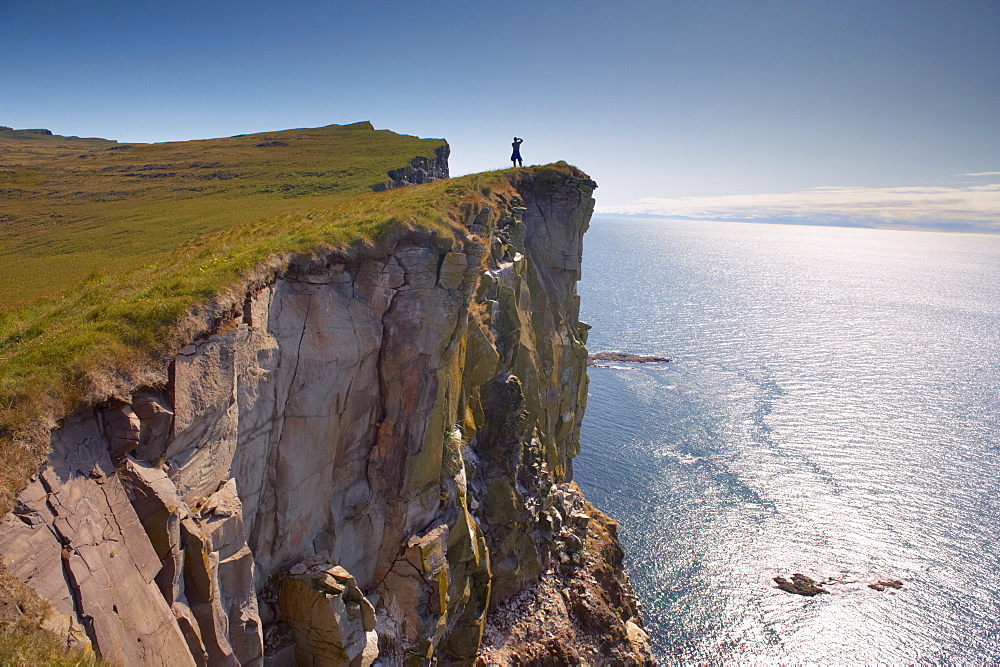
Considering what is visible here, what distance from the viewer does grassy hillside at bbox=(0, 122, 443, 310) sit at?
1238 inches

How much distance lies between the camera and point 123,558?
446 inches

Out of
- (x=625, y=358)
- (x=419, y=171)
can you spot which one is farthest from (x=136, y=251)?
(x=625, y=358)

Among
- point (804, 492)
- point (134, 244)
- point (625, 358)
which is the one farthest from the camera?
point (625, 358)

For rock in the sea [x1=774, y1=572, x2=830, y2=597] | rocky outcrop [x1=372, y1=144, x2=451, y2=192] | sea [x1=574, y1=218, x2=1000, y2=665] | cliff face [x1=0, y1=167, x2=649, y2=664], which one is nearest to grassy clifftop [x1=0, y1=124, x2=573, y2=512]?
cliff face [x1=0, y1=167, x2=649, y2=664]

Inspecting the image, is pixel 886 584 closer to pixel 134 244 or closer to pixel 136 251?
pixel 136 251

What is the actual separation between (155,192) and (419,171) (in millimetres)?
30672

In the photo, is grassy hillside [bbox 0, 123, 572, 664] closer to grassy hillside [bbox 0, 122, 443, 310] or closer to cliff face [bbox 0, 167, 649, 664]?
grassy hillside [bbox 0, 122, 443, 310]

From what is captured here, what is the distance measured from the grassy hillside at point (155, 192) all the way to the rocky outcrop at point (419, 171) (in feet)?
3.95

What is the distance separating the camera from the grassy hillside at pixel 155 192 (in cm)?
3144

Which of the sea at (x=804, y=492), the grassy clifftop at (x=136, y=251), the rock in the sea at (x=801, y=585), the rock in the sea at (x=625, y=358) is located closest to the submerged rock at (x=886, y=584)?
the sea at (x=804, y=492)

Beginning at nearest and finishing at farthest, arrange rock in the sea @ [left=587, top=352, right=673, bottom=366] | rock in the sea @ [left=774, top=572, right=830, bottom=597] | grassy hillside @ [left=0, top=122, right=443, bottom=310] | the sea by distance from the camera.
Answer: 1. grassy hillside @ [left=0, top=122, right=443, bottom=310]
2. the sea
3. rock in the sea @ [left=774, top=572, right=830, bottom=597]
4. rock in the sea @ [left=587, top=352, right=673, bottom=366]

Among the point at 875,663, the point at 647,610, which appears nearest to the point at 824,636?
the point at 875,663

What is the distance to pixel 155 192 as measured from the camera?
56844 mm

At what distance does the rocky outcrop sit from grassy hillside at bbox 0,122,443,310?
47.4 inches
